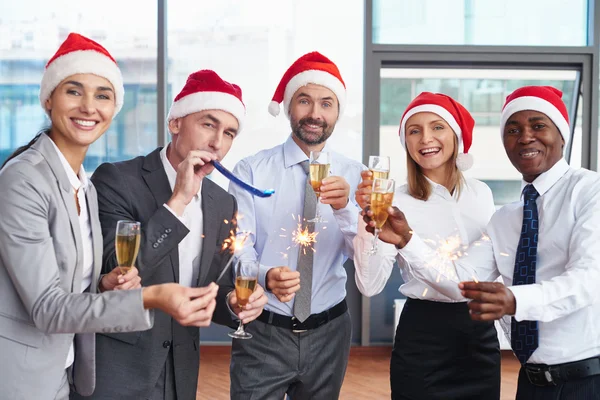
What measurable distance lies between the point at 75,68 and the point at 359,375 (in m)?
3.96

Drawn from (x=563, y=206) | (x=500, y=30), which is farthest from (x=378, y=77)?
(x=563, y=206)

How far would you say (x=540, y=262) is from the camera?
233 cm

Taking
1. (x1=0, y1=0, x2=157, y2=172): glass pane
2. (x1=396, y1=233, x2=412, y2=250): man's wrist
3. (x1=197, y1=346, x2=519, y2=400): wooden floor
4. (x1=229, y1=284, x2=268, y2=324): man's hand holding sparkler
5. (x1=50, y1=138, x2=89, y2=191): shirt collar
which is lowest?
(x1=197, y1=346, x2=519, y2=400): wooden floor

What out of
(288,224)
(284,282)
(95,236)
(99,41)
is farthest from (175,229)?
(99,41)

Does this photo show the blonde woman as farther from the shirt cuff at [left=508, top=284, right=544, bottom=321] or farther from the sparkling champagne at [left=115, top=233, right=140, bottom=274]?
the sparkling champagne at [left=115, top=233, right=140, bottom=274]

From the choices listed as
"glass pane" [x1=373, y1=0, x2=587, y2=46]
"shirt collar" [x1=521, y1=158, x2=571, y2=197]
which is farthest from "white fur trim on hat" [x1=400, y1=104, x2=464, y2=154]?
Result: "glass pane" [x1=373, y1=0, x2=587, y2=46]

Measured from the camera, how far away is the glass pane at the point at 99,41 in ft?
18.9

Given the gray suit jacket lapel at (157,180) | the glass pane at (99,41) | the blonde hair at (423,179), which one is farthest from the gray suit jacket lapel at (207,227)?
the glass pane at (99,41)

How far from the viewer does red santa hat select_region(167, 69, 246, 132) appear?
102 inches

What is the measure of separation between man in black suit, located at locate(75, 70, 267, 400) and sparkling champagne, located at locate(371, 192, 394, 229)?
0.49 metres

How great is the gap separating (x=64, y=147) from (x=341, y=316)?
4.62ft

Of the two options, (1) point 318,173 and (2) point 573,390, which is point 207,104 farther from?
(2) point 573,390

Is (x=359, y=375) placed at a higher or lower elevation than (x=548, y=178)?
lower

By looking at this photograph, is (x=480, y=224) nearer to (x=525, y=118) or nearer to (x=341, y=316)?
(x=525, y=118)
